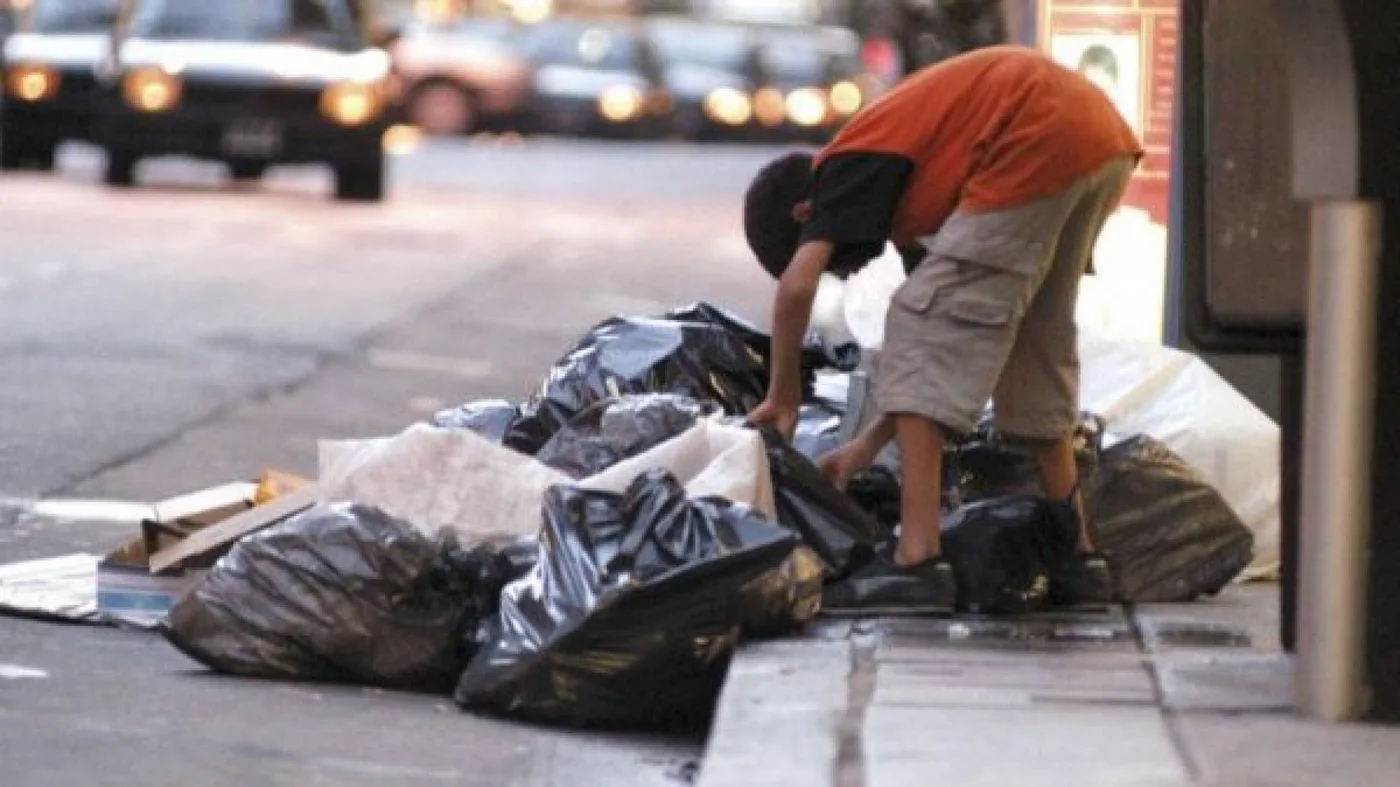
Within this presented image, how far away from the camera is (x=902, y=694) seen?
6508mm

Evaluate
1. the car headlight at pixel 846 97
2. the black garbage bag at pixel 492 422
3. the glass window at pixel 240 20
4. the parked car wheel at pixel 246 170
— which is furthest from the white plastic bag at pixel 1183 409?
the car headlight at pixel 846 97

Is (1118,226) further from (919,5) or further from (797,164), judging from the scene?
(919,5)

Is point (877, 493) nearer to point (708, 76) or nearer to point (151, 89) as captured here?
point (151, 89)

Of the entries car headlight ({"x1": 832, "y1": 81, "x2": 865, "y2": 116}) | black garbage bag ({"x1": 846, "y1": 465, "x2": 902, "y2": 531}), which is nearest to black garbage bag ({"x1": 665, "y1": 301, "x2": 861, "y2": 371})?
black garbage bag ({"x1": 846, "y1": 465, "x2": 902, "y2": 531})

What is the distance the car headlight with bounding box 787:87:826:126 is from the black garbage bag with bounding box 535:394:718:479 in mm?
36450

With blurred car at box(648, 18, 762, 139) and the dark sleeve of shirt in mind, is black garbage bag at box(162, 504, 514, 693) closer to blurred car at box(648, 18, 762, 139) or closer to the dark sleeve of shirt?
the dark sleeve of shirt

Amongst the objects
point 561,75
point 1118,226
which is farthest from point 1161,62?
point 561,75

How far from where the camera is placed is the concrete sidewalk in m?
5.80

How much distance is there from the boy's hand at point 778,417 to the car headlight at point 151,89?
19.9m

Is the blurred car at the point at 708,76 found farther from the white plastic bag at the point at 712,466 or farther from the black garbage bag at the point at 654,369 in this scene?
the white plastic bag at the point at 712,466

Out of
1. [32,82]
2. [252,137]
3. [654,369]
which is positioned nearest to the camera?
[654,369]

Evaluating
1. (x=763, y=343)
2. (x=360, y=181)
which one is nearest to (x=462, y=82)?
(x=360, y=181)

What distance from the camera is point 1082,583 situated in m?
7.80

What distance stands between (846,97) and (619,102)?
292 centimetres
